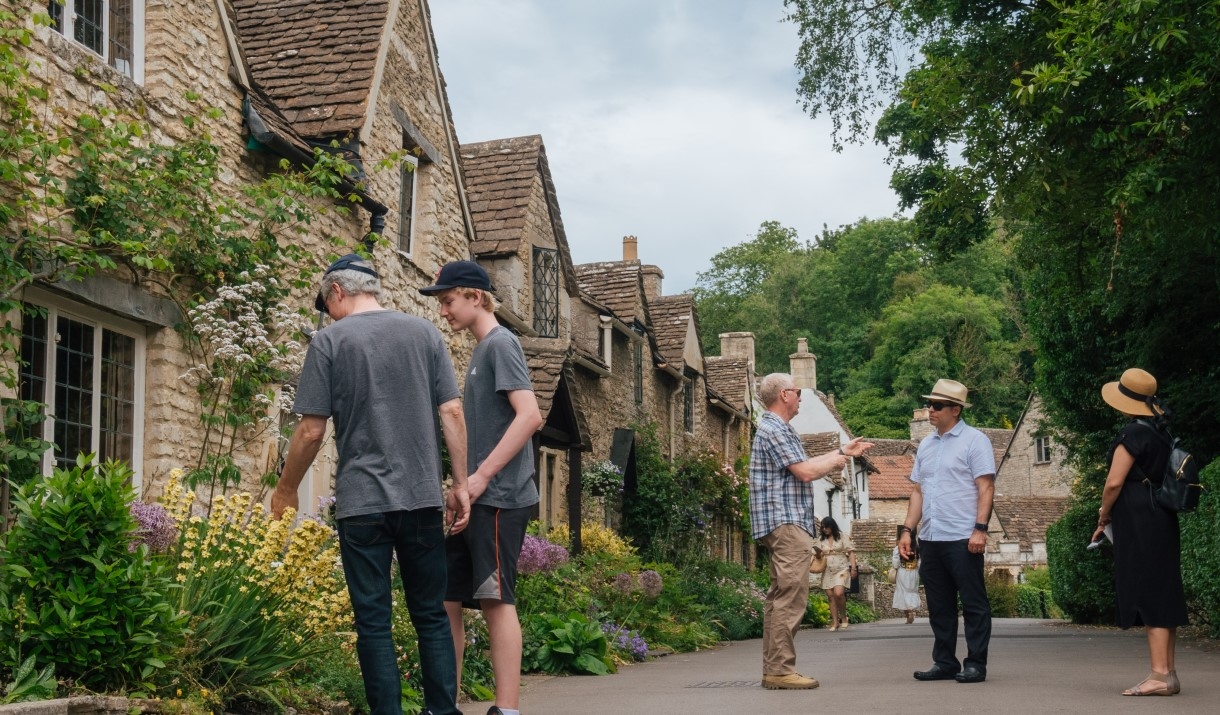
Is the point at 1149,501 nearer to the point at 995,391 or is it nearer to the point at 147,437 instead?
the point at 147,437

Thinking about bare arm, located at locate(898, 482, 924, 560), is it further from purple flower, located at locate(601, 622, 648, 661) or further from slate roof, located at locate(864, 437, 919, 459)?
slate roof, located at locate(864, 437, 919, 459)

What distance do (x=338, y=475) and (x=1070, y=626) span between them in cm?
1843

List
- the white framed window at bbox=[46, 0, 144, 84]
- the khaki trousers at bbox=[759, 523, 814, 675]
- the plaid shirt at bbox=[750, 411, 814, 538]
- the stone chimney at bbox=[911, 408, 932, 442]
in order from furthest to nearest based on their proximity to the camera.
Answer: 1. the stone chimney at bbox=[911, 408, 932, 442]
2. the white framed window at bbox=[46, 0, 144, 84]
3. the plaid shirt at bbox=[750, 411, 814, 538]
4. the khaki trousers at bbox=[759, 523, 814, 675]

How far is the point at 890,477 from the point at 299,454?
204 ft

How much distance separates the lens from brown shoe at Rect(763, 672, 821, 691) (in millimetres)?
8953

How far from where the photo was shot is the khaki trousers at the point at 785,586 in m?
8.66

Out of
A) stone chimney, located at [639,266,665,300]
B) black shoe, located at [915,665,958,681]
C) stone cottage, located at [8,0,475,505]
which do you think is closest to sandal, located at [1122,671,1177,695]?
black shoe, located at [915,665,958,681]

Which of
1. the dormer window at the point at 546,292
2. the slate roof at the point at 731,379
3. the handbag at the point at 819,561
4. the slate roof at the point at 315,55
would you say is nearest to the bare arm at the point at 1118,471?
the slate roof at the point at 315,55

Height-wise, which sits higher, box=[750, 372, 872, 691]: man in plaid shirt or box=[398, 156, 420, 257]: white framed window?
box=[398, 156, 420, 257]: white framed window

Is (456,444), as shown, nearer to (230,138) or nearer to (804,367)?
(230,138)

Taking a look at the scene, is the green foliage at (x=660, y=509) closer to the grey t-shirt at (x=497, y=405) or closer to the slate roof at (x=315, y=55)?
the slate roof at (x=315, y=55)

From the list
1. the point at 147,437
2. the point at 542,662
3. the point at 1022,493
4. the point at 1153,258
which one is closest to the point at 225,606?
the point at 147,437

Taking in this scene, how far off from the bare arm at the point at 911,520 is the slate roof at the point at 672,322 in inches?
795

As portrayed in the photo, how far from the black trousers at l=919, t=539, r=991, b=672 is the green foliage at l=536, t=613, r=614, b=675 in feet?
10.3
